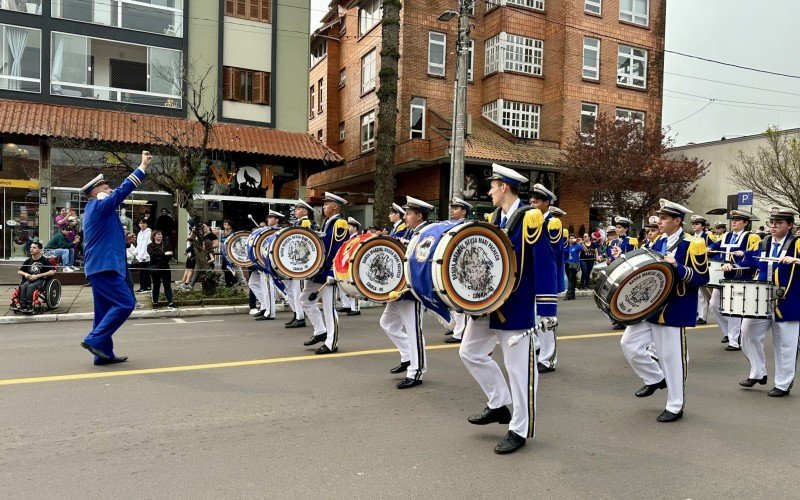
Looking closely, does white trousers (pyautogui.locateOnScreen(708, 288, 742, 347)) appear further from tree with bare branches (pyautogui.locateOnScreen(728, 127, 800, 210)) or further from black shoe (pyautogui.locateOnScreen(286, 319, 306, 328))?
tree with bare branches (pyautogui.locateOnScreen(728, 127, 800, 210))

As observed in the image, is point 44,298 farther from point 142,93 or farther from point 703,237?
point 703,237

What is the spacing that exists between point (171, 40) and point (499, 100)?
13.8 meters

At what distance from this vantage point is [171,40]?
68.8ft

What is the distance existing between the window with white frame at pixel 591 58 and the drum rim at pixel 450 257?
26.0 metres

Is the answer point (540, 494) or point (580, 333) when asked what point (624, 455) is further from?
point (580, 333)

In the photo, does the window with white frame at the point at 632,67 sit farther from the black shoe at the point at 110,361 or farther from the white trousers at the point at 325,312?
the black shoe at the point at 110,361

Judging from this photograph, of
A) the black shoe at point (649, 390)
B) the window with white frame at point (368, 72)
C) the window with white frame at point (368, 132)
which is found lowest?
the black shoe at point (649, 390)

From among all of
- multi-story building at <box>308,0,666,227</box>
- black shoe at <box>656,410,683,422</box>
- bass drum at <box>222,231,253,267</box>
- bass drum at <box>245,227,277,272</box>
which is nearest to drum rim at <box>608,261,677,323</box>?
black shoe at <box>656,410,683,422</box>

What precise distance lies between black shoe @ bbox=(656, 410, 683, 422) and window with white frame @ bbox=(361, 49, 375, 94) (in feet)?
84.7

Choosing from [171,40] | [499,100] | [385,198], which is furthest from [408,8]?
[385,198]

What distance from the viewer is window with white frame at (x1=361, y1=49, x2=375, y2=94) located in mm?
29264

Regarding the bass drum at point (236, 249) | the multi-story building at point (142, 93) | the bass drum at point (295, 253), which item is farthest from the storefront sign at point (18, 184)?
the bass drum at point (295, 253)

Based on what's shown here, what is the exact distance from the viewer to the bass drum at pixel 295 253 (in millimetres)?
8562

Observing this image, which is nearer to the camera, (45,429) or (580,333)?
(45,429)
